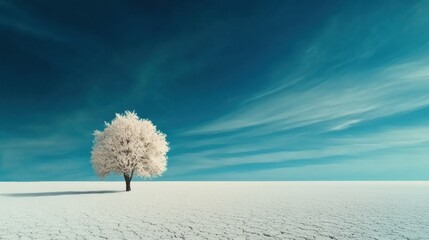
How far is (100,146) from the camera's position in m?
35.5

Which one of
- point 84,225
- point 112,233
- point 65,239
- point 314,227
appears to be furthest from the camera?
point 84,225

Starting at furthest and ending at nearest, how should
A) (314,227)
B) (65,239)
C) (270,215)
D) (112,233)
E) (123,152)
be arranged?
(123,152) → (270,215) → (314,227) → (112,233) → (65,239)

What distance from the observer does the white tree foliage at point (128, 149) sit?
113ft

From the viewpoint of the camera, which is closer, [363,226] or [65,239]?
[65,239]

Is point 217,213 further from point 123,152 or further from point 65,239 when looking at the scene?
point 123,152

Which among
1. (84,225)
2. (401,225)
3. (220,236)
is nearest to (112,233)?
(84,225)

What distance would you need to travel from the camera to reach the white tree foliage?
3450 cm

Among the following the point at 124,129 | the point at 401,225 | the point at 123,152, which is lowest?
the point at 401,225

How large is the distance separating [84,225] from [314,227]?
9.11m

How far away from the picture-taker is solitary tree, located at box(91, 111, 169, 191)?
3450cm

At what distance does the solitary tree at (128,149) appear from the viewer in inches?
1358

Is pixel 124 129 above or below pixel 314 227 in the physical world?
above

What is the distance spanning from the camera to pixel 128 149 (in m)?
34.8

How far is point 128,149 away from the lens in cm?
3475
